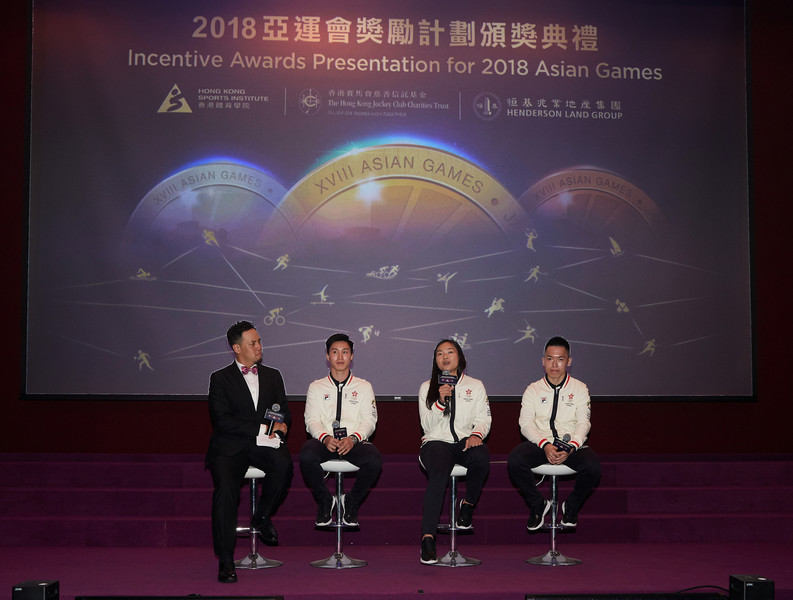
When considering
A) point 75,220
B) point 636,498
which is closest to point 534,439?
point 636,498

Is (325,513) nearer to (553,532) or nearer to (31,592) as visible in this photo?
(553,532)

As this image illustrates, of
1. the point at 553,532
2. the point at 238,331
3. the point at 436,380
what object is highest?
the point at 238,331

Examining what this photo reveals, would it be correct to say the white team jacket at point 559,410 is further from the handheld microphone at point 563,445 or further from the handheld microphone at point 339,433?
the handheld microphone at point 339,433

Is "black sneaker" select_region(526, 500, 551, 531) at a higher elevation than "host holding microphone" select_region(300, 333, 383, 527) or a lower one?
lower

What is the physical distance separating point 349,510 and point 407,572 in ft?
1.54

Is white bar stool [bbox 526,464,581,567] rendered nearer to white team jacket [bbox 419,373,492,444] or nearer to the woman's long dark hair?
white team jacket [bbox 419,373,492,444]

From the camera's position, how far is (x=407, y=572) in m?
4.69

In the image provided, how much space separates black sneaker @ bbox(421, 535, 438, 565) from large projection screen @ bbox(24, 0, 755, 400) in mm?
1897

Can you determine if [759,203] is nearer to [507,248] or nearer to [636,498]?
[507,248]

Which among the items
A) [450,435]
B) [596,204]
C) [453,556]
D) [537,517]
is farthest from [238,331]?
[596,204]

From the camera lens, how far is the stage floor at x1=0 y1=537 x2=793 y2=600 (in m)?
4.24

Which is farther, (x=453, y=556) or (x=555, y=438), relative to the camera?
(x=555, y=438)

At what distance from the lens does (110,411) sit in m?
6.56

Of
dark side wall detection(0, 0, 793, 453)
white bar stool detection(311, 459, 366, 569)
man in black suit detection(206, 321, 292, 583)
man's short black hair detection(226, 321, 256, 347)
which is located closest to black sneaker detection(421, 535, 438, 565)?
white bar stool detection(311, 459, 366, 569)
